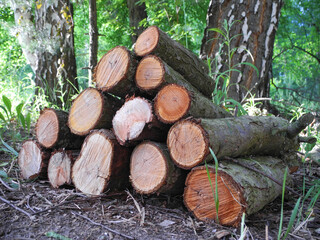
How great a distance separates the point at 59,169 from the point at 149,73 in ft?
3.24

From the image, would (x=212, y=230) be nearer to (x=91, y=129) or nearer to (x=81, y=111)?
(x=91, y=129)

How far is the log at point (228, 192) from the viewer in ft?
4.77

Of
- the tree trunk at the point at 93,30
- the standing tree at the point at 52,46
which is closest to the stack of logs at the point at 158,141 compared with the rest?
the tree trunk at the point at 93,30

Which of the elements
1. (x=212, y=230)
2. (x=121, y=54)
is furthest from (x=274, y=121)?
(x=121, y=54)

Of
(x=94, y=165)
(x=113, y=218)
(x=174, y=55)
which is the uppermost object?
(x=174, y=55)

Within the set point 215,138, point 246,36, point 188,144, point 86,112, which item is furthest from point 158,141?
point 246,36

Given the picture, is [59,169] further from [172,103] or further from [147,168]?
[172,103]

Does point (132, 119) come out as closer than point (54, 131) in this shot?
Yes

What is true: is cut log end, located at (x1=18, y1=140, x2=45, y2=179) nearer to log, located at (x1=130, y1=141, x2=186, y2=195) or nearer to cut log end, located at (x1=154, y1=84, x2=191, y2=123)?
log, located at (x1=130, y1=141, x2=186, y2=195)

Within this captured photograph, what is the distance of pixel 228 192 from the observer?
1.48m

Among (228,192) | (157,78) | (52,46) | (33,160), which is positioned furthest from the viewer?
(52,46)

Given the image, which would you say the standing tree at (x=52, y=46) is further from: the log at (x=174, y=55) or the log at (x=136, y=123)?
the log at (x=136, y=123)

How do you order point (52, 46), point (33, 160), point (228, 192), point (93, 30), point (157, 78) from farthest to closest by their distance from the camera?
point (52, 46), point (93, 30), point (33, 160), point (157, 78), point (228, 192)

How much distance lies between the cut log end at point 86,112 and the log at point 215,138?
1.92ft
